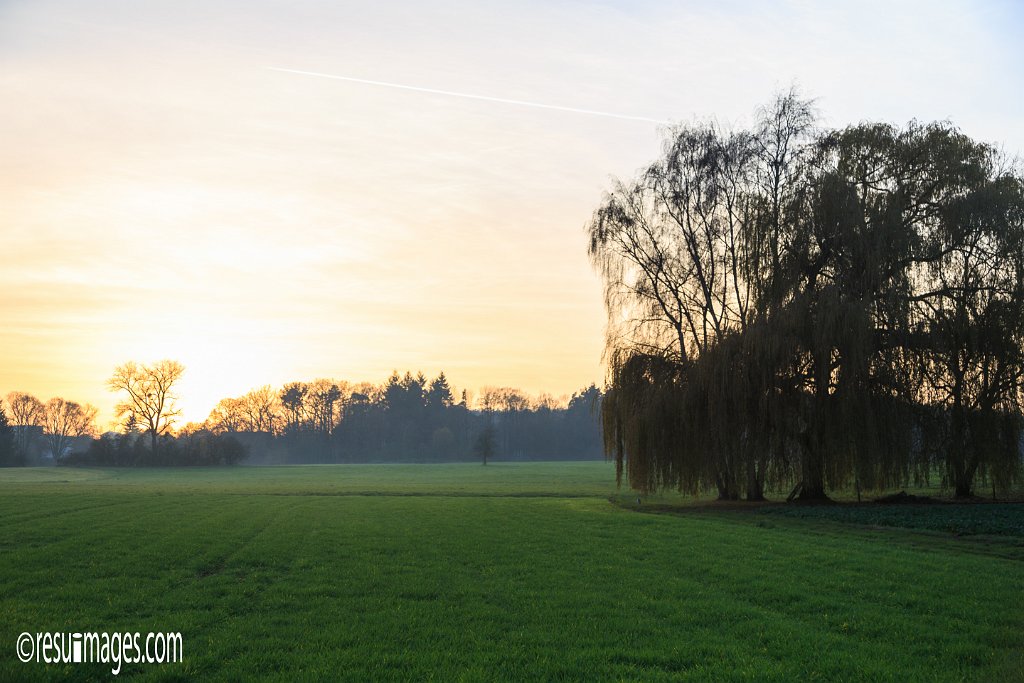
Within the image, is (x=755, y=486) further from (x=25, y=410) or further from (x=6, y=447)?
(x=25, y=410)

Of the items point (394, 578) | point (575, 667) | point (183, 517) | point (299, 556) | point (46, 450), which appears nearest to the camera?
point (575, 667)

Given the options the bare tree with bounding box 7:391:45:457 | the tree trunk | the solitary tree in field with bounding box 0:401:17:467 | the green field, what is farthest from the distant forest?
the green field

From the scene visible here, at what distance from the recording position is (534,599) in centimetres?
1068

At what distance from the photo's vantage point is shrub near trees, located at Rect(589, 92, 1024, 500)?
24.9 metres

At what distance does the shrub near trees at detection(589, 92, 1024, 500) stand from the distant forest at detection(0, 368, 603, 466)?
78701 millimetres

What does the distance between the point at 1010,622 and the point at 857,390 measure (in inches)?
647

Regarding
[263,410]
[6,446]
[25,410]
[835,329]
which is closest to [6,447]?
[6,446]

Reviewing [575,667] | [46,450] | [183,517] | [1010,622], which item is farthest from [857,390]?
[46,450]

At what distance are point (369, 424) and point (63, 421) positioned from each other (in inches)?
2026

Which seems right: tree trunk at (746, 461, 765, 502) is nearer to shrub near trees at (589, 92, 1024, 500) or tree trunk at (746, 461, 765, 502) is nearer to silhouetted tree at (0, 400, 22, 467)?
shrub near trees at (589, 92, 1024, 500)

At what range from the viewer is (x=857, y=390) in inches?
962

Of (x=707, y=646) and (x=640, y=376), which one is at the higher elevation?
(x=640, y=376)

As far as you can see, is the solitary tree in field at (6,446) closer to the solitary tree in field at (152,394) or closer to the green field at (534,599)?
the solitary tree in field at (152,394)

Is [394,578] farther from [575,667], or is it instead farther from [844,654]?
[844,654]
